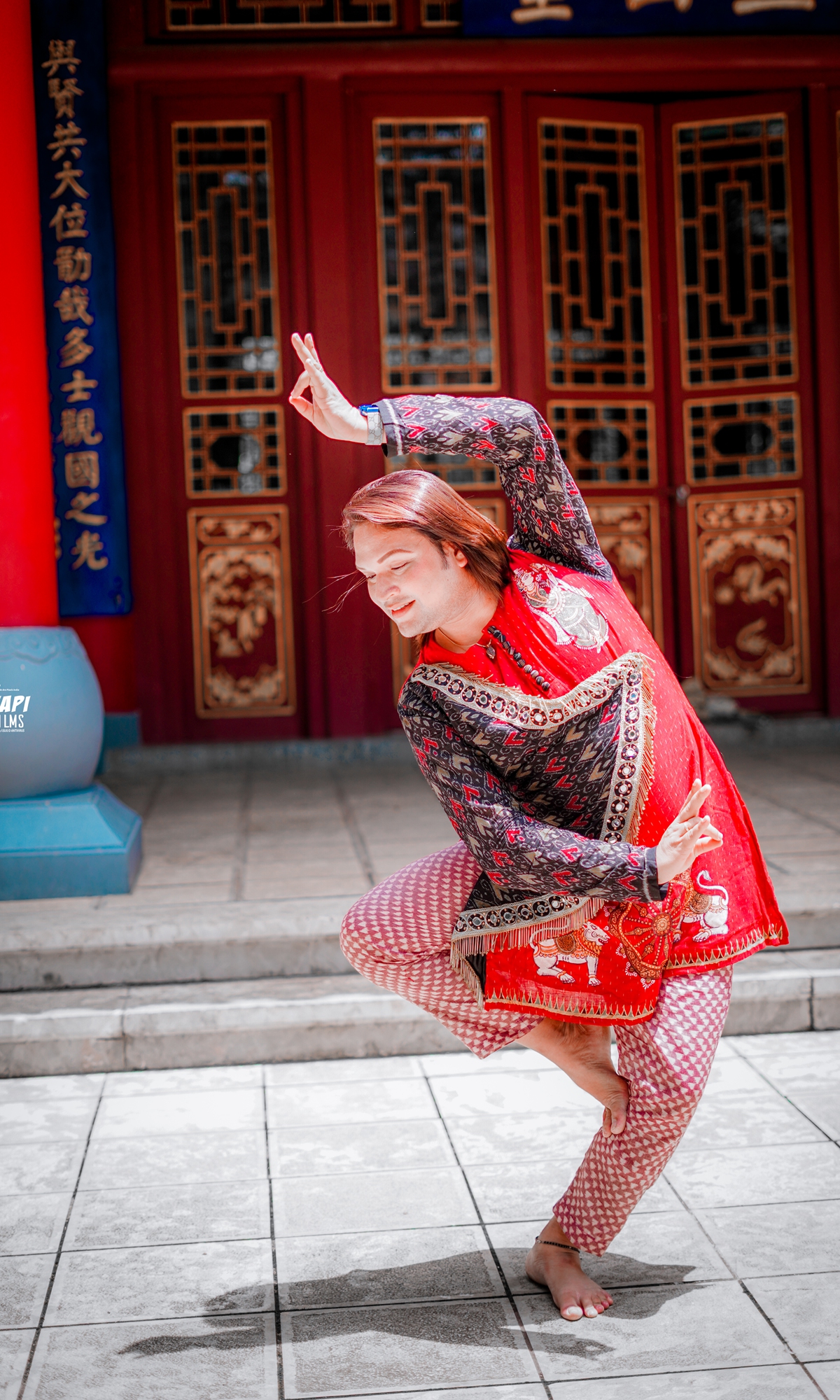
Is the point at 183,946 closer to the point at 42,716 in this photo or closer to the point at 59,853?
the point at 59,853

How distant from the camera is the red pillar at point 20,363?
4.01 metres

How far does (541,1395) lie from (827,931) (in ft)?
6.47

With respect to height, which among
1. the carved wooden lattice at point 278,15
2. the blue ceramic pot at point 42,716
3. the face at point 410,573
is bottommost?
the blue ceramic pot at point 42,716

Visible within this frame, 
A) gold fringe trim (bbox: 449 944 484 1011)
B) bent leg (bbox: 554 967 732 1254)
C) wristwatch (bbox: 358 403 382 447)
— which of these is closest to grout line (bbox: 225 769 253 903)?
gold fringe trim (bbox: 449 944 484 1011)

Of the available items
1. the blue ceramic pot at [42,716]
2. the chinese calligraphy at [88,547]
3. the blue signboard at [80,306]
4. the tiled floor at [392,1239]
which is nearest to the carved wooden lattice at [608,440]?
the blue signboard at [80,306]

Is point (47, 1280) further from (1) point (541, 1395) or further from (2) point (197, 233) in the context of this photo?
(2) point (197, 233)

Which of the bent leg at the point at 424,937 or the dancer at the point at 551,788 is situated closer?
the dancer at the point at 551,788

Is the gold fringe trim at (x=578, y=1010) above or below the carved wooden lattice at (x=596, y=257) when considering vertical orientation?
below

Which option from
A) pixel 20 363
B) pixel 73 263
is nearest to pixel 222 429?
pixel 73 263

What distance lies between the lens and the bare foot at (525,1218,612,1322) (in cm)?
198

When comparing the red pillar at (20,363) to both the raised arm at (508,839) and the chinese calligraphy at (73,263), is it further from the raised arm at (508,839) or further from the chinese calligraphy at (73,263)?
the raised arm at (508,839)

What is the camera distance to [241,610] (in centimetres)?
618

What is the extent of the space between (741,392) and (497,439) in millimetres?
4736

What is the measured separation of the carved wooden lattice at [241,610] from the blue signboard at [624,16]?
2.38 meters
